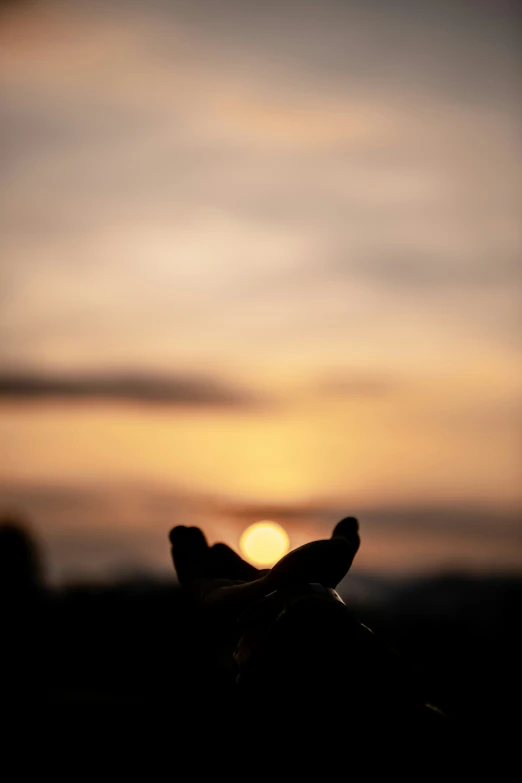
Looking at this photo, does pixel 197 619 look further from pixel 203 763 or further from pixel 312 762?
pixel 203 763

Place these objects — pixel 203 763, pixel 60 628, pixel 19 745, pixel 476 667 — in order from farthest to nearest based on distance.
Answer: pixel 60 628
pixel 476 667
pixel 19 745
pixel 203 763

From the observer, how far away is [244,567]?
2.49 meters

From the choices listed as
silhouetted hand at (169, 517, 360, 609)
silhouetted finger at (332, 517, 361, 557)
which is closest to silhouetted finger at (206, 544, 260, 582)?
silhouetted hand at (169, 517, 360, 609)

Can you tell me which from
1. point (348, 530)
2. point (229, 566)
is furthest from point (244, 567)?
point (348, 530)

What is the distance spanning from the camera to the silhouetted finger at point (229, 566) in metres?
2.45

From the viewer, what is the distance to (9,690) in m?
4.33

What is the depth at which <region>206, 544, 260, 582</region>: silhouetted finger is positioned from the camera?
245 cm

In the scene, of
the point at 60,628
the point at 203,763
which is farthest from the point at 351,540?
the point at 60,628

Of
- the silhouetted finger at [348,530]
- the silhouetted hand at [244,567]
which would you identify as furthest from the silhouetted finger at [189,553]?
the silhouetted finger at [348,530]

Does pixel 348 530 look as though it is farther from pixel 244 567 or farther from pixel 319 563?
pixel 244 567

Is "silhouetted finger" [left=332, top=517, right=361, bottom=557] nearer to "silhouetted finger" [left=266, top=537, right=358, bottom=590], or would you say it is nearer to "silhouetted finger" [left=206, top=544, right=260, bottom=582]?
"silhouetted finger" [left=266, top=537, right=358, bottom=590]

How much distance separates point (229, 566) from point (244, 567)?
0.04 meters

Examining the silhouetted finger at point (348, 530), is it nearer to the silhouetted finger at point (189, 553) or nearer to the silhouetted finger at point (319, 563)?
the silhouetted finger at point (319, 563)

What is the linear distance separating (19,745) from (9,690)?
905 mm
